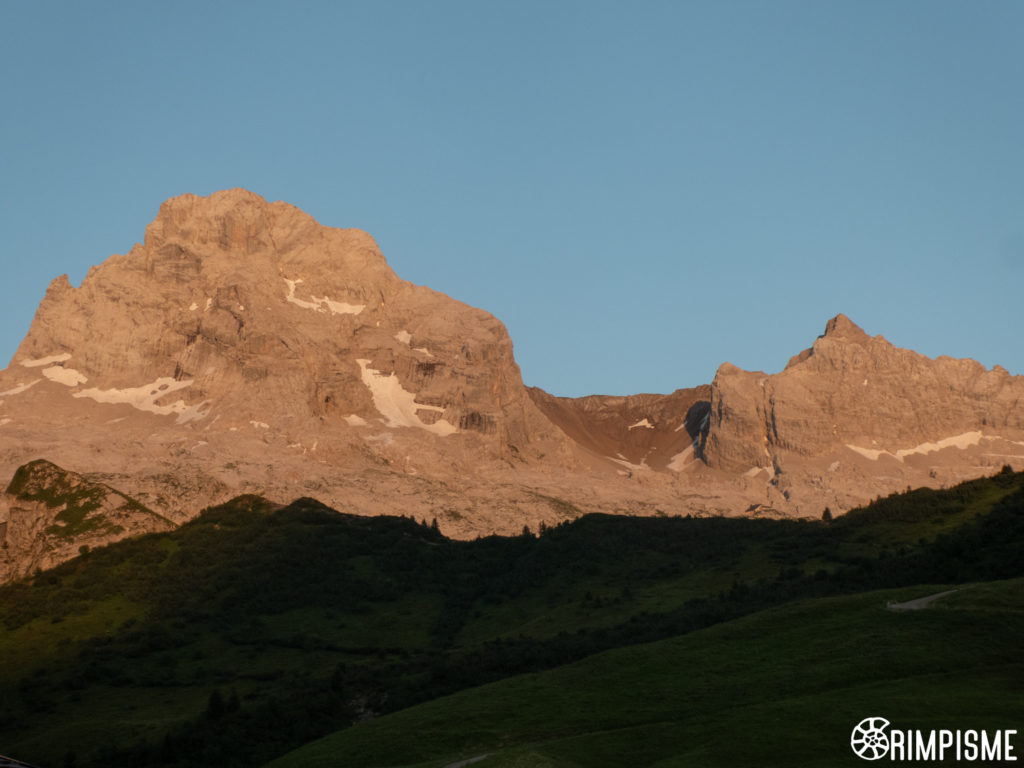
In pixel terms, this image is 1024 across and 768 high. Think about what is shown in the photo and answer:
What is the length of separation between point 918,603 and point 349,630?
374 feet

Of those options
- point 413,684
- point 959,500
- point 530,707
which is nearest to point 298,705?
point 413,684

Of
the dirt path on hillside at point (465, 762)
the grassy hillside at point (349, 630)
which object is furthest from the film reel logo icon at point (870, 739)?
the dirt path on hillside at point (465, 762)

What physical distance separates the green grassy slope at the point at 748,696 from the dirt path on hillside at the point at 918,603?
1161 mm

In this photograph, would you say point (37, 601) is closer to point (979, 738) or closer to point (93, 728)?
point (93, 728)

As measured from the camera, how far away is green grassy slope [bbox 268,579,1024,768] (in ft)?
188

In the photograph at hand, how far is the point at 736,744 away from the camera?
5631 centimetres

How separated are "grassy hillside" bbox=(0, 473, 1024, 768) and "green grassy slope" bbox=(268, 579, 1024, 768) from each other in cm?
403

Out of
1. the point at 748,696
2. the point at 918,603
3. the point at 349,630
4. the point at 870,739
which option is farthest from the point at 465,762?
the point at 349,630

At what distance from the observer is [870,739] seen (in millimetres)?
53781

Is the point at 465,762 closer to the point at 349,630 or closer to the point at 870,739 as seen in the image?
the point at 870,739

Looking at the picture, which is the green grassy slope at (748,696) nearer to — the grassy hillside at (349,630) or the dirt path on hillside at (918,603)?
the dirt path on hillside at (918,603)

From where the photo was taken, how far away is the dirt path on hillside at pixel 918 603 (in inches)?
3322

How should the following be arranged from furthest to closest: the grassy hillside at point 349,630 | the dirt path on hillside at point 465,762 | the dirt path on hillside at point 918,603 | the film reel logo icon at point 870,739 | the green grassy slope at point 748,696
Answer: the grassy hillside at point 349,630 < the dirt path on hillside at point 918,603 < the dirt path on hillside at point 465,762 < the green grassy slope at point 748,696 < the film reel logo icon at point 870,739

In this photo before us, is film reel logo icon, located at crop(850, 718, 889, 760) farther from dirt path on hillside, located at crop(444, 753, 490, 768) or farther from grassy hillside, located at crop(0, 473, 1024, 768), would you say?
dirt path on hillside, located at crop(444, 753, 490, 768)
